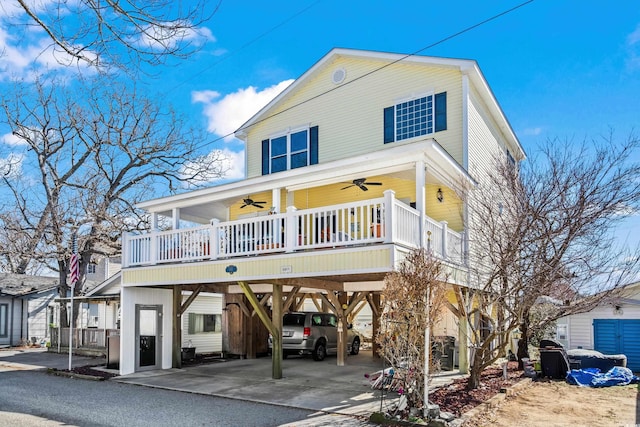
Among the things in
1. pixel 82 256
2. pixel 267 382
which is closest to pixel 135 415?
pixel 267 382

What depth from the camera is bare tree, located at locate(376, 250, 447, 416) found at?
8961 mm

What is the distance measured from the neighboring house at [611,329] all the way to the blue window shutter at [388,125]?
32.3ft

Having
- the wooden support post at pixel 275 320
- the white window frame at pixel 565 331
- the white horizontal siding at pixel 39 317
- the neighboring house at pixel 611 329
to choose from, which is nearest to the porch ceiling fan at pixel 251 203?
the wooden support post at pixel 275 320

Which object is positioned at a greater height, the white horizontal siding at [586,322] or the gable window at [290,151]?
the gable window at [290,151]

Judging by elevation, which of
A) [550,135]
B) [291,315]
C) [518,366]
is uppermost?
[550,135]

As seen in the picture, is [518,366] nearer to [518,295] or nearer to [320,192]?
[518,295]

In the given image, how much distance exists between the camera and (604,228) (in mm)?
13367

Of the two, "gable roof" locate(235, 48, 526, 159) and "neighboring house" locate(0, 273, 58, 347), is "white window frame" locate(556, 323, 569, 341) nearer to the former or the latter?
"gable roof" locate(235, 48, 526, 159)

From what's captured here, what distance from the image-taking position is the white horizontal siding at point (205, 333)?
Answer: 20.8 m

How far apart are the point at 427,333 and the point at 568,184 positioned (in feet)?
22.2

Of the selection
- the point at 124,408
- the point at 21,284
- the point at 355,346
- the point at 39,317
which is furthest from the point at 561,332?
the point at 21,284

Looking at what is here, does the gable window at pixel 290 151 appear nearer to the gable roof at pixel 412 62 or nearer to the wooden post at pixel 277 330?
the gable roof at pixel 412 62

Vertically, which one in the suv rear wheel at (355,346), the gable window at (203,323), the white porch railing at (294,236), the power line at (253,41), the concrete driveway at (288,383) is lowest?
the suv rear wheel at (355,346)

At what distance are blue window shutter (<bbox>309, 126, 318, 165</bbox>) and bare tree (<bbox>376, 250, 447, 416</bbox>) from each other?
8920 mm
